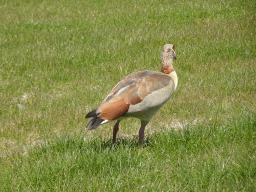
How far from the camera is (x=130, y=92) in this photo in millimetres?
4492

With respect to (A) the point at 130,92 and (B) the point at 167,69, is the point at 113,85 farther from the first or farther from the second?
(A) the point at 130,92

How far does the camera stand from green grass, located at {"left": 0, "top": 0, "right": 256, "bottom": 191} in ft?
13.1

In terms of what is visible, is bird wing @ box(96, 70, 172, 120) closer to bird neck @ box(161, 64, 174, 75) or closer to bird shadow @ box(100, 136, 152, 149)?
bird neck @ box(161, 64, 174, 75)

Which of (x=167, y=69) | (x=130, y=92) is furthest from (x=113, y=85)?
(x=130, y=92)

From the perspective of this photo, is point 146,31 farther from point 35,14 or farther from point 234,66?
point 35,14

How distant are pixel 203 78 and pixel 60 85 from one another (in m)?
3.37

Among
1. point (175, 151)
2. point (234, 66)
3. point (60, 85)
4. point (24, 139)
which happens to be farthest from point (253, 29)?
point (24, 139)

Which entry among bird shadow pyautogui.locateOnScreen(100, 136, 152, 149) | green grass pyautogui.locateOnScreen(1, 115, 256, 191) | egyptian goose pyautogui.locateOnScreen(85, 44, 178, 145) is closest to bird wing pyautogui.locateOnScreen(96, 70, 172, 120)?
egyptian goose pyautogui.locateOnScreen(85, 44, 178, 145)

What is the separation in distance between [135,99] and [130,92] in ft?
0.42

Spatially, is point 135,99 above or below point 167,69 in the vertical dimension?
below

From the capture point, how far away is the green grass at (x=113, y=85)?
3.98 metres

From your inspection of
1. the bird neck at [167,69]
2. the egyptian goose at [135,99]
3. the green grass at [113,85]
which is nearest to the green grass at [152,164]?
the green grass at [113,85]

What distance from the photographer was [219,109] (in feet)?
20.4

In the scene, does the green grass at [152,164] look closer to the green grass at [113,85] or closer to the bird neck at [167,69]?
the green grass at [113,85]
